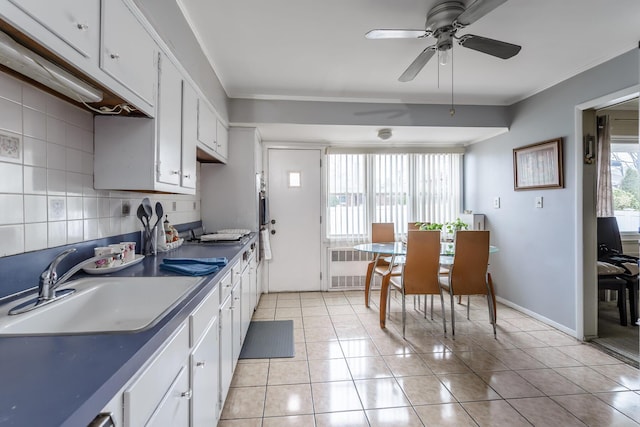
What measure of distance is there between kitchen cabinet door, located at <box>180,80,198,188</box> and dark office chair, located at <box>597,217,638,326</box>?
3850 mm

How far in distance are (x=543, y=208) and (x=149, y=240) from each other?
360cm

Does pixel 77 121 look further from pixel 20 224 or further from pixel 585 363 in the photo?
pixel 585 363

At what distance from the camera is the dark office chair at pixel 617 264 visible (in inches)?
117

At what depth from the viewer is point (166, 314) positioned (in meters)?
0.95

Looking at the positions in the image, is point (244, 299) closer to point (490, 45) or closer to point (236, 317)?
point (236, 317)

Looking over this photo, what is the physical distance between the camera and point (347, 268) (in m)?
4.37

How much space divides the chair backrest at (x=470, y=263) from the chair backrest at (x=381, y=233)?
1156 mm

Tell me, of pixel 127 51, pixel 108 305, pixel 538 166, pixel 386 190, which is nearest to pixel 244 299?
pixel 108 305

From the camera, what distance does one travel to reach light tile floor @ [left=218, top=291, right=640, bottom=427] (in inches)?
69.5

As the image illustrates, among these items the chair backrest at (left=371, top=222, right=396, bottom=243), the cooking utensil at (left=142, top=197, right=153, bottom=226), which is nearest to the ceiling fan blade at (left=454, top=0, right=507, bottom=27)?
the cooking utensil at (left=142, top=197, right=153, bottom=226)

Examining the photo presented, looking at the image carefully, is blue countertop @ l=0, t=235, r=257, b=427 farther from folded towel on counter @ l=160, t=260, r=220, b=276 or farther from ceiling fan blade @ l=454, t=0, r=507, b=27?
ceiling fan blade @ l=454, t=0, r=507, b=27

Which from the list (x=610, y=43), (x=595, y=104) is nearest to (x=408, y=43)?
(x=610, y=43)

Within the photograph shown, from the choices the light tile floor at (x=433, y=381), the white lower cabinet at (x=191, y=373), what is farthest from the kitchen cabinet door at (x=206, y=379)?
the light tile floor at (x=433, y=381)

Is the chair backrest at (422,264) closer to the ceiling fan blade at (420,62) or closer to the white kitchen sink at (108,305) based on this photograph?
the ceiling fan blade at (420,62)
